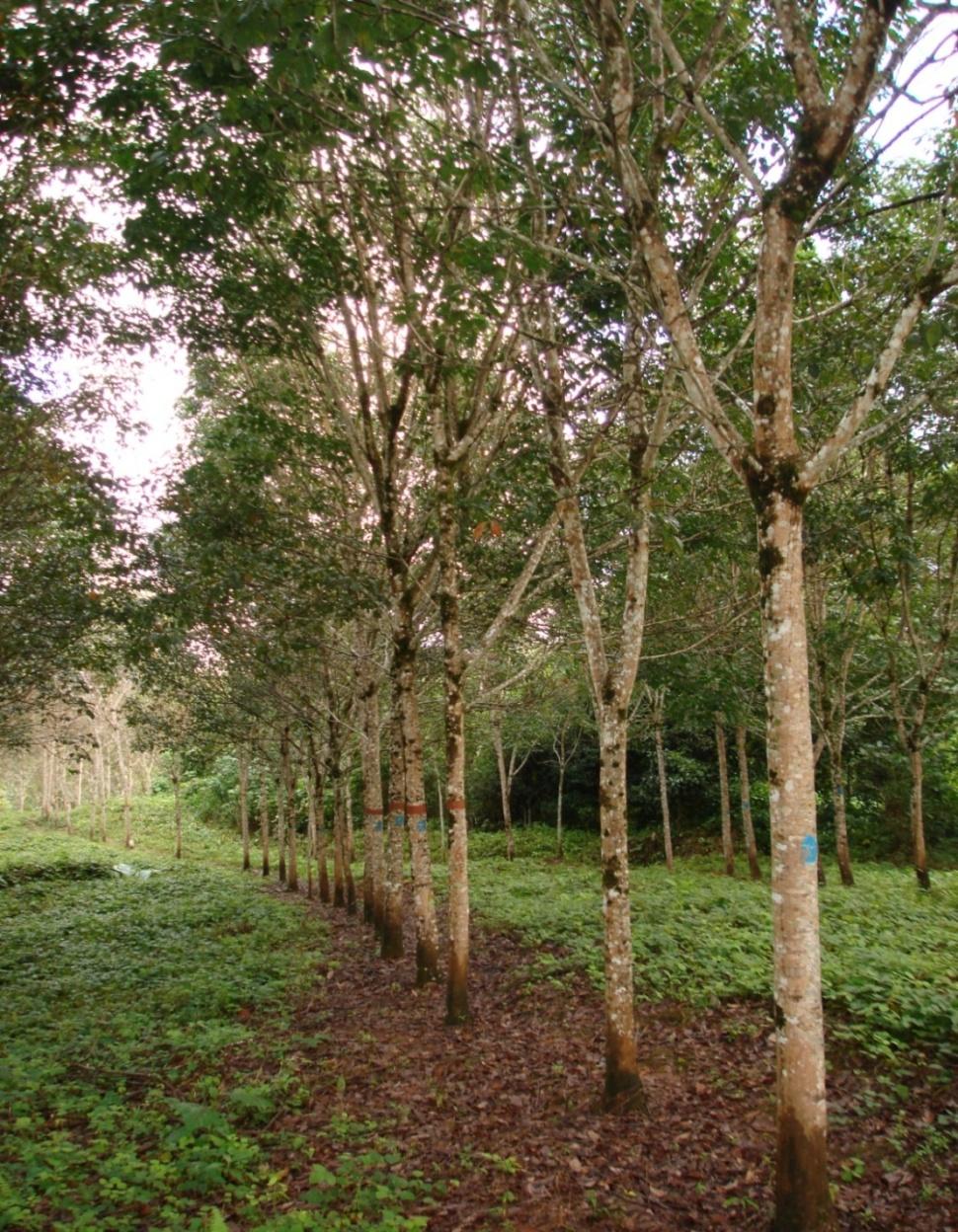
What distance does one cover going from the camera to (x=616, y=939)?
6.57m

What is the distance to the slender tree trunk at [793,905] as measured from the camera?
4.31 meters

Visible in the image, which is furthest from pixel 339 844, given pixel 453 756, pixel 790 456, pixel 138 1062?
pixel 790 456

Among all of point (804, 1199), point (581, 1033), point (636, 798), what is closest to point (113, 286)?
point (581, 1033)

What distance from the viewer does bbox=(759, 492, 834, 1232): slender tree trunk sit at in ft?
14.1

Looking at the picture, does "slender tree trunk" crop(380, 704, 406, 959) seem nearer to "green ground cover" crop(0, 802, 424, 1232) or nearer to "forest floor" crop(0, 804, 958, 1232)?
"forest floor" crop(0, 804, 958, 1232)

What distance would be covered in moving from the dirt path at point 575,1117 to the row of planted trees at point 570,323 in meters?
0.69

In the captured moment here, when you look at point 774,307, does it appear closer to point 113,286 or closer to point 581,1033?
point 581,1033

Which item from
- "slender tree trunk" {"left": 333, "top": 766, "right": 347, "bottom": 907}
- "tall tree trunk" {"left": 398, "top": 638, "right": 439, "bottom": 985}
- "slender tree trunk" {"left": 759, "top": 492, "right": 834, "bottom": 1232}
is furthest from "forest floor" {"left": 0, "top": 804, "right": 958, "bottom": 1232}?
"slender tree trunk" {"left": 333, "top": 766, "right": 347, "bottom": 907}

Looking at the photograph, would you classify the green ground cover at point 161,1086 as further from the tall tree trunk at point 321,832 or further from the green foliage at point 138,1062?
the tall tree trunk at point 321,832

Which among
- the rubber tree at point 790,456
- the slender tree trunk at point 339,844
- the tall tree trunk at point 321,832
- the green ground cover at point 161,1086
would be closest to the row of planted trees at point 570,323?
the rubber tree at point 790,456

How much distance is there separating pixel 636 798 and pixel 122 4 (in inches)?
1099

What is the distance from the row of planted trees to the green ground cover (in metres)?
2.41

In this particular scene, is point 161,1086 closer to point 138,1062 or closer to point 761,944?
point 138,1062

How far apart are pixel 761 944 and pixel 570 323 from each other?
340 inches
